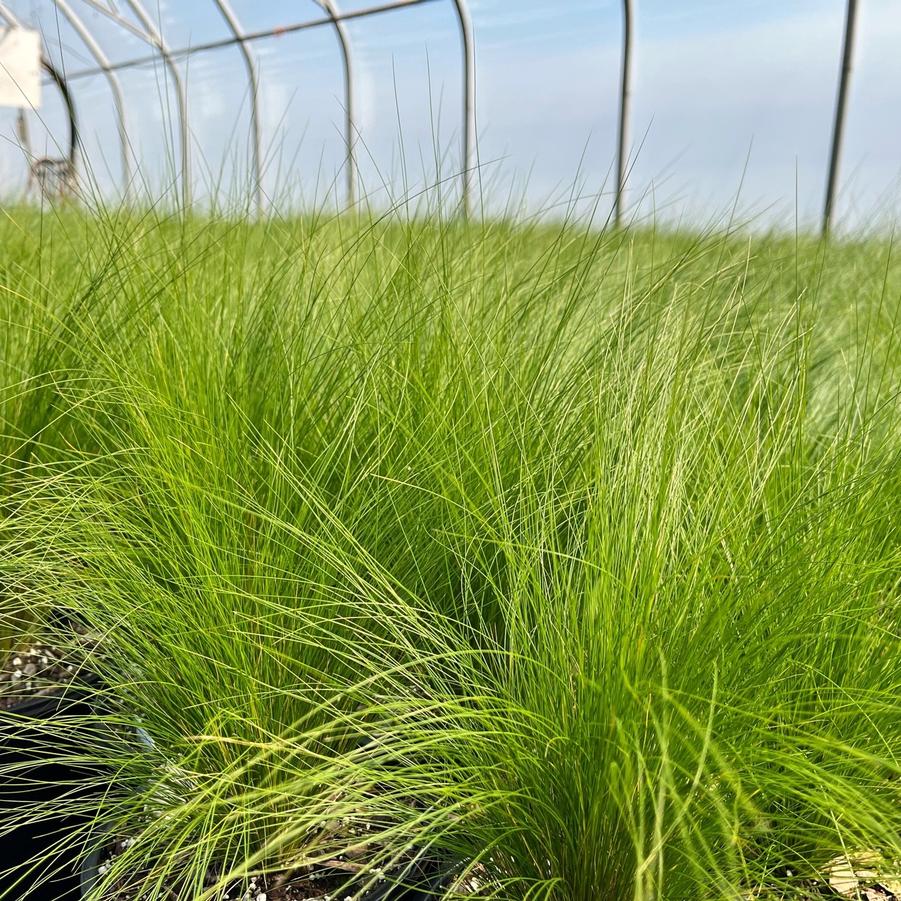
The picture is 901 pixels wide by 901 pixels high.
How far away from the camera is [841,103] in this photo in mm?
4277

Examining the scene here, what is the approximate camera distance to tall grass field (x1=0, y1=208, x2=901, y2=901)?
597 millimetres

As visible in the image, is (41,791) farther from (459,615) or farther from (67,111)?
(67,111)

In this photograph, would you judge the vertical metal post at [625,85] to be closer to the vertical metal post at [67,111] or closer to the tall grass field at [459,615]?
the vertical metal post at [67,111]

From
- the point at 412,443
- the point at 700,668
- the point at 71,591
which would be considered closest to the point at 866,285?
the point at 412,443

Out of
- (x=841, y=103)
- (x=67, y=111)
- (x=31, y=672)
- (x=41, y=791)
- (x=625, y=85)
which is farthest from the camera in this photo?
(x=625, y=85)

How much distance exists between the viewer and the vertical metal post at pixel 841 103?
4.14 meters

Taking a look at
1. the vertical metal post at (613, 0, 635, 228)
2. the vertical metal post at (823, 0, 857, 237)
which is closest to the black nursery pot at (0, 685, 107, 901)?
the vertical metal post at (823, 0, 857, 237)

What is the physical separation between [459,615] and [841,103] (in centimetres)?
450

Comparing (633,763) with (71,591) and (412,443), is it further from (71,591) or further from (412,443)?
(71,591)

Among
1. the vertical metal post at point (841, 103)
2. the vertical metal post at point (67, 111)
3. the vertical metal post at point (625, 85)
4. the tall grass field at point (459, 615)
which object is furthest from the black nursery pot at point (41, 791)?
the vertical metal post at point (625, 85)

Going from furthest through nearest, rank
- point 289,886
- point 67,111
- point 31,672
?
A: 1. point 67,111
2. point 31,672
3. point 289,886

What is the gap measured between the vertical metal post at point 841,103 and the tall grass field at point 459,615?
12.7ft

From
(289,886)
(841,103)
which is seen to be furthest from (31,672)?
(841,103)

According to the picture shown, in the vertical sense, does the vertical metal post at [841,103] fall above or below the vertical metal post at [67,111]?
above
